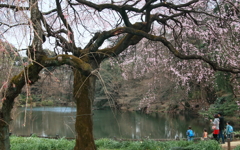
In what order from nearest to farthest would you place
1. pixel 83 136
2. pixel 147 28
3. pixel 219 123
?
pixel 83 136 < pixel 147 28 < pixel 219 123

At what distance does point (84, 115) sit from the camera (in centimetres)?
488

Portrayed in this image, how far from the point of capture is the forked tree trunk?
4.75 m

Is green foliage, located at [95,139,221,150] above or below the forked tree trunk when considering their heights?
below

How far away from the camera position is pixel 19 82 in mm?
3625

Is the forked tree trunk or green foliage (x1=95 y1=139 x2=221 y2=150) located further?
green foliage (x1=95 y1=139 x2=221 y2=150)

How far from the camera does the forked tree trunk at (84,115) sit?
4.75 metres

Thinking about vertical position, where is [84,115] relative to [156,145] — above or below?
above

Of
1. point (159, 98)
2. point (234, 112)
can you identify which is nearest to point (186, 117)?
Result: point (159, 98)

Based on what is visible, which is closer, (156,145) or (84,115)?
(84,115)

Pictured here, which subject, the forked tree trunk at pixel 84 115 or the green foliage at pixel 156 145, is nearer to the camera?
the forked tree trunk at pixel 84 115

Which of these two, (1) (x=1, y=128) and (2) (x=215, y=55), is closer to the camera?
(1) (x=1, y=128)

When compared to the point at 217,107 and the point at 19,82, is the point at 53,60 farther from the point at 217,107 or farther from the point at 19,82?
the point at 217,107

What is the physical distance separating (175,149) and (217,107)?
9.85 metres

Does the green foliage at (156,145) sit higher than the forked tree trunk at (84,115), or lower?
lower
